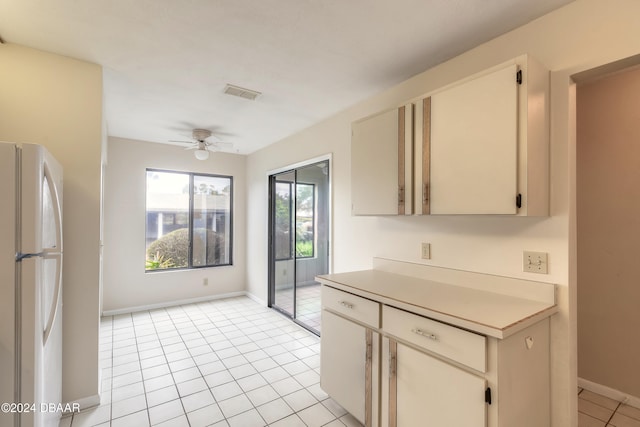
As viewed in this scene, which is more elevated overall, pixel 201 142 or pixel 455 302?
pixel 201 142

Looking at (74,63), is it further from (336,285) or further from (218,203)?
(218,203)

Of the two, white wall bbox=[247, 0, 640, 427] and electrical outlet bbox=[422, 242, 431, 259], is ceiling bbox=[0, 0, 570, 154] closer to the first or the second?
white wall bbox=[247, 0, 640, 427]

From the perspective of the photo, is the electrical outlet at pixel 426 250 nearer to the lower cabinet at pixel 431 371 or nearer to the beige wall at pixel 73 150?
the lower cabinet at pixel 431 371

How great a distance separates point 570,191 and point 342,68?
1612 millimetres

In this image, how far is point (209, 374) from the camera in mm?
2586

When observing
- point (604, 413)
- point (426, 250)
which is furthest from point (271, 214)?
point (604, 413)

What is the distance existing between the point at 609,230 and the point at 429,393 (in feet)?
6.71

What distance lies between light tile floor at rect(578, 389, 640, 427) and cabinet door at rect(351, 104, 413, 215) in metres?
1.88

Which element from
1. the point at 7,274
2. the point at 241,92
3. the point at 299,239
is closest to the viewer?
the point at 7,274

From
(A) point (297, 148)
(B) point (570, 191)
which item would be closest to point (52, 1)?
(A) point (297, 148)

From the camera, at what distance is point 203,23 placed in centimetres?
167

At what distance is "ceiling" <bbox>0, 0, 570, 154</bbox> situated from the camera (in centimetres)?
155

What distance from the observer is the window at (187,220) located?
174 inches

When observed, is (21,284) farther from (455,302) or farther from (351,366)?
(455,302)
